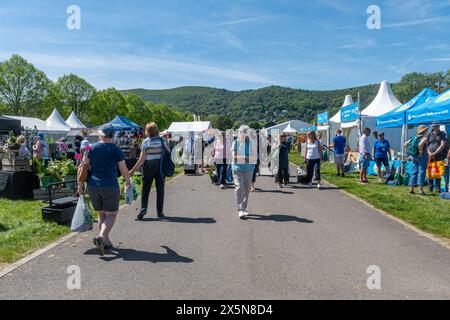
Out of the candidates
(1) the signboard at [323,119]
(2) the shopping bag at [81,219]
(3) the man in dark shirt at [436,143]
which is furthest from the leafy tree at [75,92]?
(2) the shopping bag at [81,219]

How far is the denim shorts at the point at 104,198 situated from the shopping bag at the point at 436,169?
8.55 m

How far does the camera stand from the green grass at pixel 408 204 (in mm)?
6963

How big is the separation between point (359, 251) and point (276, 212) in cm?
294

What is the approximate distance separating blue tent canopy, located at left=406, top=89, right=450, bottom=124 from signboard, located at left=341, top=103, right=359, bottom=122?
5.31 metres

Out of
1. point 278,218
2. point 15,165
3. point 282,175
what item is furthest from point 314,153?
point 15,165

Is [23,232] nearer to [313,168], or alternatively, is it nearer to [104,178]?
[104,178]

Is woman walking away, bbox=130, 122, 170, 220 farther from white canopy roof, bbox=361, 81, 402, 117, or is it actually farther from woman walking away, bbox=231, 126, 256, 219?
white canopy roof, bbox=361, 81, 402, 117

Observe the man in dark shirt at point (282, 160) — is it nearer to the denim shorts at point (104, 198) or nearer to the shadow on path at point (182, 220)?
the shadow on path at point (182, 220)

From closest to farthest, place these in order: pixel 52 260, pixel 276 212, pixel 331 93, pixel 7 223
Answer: pixel 52 260 → pixel 7 223 → pixel 276 212 → pixel 331 93

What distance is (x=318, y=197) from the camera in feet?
34.0

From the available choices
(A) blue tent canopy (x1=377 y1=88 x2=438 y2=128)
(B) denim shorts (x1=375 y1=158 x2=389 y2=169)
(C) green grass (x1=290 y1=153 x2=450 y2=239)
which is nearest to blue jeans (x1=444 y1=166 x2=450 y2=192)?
(C) green grass (x1=290 y1=153 x2=450 y2=239)
